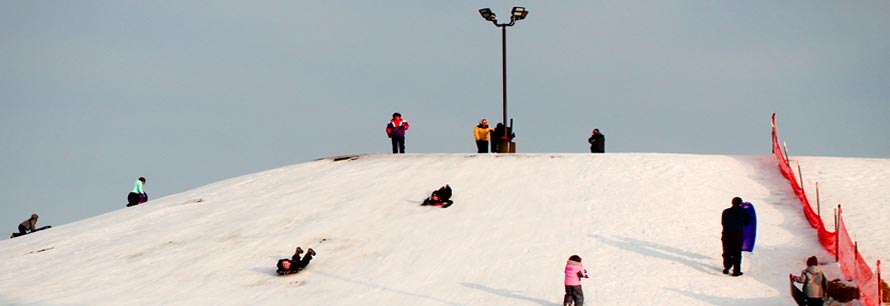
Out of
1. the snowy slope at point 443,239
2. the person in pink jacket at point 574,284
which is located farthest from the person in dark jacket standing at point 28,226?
the person in pink jacket at point 574,284

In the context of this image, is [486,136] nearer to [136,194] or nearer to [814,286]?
[136,194]

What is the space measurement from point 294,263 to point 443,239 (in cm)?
306

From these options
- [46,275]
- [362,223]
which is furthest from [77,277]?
[362,223]

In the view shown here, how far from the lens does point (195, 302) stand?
19031mm

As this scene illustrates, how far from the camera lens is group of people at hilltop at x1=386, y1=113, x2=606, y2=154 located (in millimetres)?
30436

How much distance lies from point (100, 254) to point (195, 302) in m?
6.42

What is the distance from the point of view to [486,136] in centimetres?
3088

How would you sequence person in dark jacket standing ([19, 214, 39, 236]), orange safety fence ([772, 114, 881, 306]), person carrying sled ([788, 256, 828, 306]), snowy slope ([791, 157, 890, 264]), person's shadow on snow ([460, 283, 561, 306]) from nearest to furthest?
person carrying sled ([788, 256, 828, 306]), orange safety fence ([772, 114, 881, 306]), person's shadow on snow ([460, 283, 561, 306]), snowy slope ([791, 157, 890, 264]), person in dark jacket standing ([19, 214, 39, 236])

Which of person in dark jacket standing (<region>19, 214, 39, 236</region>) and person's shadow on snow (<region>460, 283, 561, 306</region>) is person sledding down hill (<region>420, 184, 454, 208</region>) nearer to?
person's shadow on snow (<region>460, 283, 561, 306</region>)

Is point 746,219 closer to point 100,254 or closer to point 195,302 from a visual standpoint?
point 195,302

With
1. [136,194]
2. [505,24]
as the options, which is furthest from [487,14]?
[136,194]

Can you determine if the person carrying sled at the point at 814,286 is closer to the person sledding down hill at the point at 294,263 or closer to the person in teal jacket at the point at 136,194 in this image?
the person sledding down hill at the point at 294,263

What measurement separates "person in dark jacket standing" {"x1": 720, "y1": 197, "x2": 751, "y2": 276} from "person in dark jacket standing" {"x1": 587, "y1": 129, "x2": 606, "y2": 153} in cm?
1234

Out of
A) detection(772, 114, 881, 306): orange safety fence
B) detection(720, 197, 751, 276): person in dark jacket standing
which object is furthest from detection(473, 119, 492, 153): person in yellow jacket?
detection(720, 197, 751, 276): person in dark jacket standing
